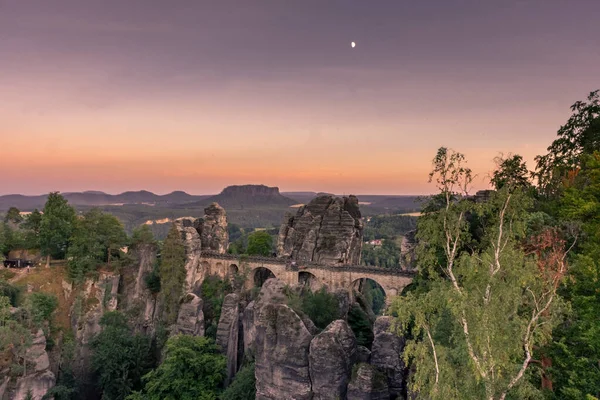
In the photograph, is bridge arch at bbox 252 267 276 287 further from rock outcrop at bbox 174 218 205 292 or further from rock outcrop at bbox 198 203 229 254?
rock outcrop at bbox 174 218 205 292

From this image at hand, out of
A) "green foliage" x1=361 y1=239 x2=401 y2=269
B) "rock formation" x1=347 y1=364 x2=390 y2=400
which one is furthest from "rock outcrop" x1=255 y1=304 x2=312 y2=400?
"green foliage" x1=361 y1=239 x2=401 y2=269

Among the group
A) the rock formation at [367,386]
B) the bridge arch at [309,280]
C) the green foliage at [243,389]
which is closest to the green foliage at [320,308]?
the green foliage at [243,389]

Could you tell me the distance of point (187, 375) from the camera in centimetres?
3381

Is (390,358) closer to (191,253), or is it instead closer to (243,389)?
(243,389)

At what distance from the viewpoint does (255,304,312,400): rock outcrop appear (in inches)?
1017

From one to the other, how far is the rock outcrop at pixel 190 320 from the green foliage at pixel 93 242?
15.2m

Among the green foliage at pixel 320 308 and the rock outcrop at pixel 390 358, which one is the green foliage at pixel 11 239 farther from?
the rock outcrop at pixel 390 358

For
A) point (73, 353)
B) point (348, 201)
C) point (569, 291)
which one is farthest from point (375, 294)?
point (569, 291)

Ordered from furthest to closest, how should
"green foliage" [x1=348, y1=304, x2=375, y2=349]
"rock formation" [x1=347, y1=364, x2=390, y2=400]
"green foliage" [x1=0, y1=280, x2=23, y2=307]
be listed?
"green foliage" [x1=0, y1=280, x2=23, y2=307] → "green foliage" [x1=348, y1=304, x2=375, y2=349] → "rock formation" [x1=347, y1=364, x2=390, y2=400]

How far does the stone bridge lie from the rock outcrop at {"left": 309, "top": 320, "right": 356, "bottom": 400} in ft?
65.8

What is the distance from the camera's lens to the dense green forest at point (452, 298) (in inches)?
657

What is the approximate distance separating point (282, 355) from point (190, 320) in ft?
63.3

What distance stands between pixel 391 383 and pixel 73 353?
37611 mm

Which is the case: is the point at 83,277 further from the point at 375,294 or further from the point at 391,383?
the point at 375,294
